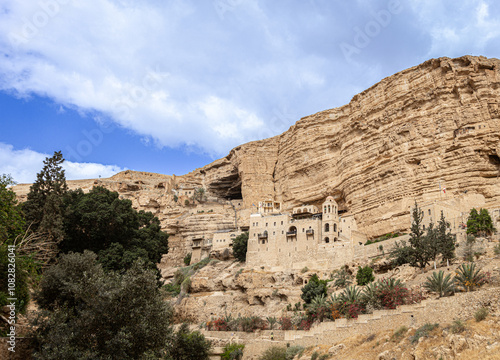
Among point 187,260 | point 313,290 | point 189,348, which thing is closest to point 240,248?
point 187,260

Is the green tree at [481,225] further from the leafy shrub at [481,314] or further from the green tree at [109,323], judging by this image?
the green tree at [109,323]

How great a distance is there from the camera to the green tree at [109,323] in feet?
60.1

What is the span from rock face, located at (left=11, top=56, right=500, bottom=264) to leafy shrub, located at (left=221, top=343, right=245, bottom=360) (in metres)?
19.3

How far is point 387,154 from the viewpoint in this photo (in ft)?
157

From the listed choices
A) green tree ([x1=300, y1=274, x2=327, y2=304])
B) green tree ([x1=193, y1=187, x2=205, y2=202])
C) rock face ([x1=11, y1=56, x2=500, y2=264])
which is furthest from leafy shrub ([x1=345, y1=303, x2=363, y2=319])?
green tree ([x1=193, y1=187, x2=205, y2=202])

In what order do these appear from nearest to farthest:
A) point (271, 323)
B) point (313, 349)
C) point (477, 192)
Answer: point (313, 349)
point (271, 323)
point (477, 192)

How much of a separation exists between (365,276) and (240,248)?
17.7m

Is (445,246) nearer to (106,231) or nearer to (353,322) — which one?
(353,322)

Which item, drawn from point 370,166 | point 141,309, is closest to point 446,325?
point 141,309

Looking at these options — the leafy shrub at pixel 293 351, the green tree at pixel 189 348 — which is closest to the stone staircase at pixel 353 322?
the leafy shrub at pixel 293 351

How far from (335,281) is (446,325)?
1788 cm

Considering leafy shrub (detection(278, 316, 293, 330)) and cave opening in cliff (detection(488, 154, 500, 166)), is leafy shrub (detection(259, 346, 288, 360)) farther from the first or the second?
cave opening in cliff (detection(488, 154, 500, 166))

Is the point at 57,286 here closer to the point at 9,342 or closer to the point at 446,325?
the point at 9,342

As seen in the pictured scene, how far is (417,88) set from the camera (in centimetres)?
4788
